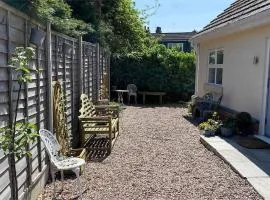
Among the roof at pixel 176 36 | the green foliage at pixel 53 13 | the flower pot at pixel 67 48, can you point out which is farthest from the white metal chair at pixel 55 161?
the roof at pixel 176 36

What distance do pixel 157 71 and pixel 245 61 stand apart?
24.9 feet

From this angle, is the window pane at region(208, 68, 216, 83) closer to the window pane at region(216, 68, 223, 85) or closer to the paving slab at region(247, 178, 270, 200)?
the window pane at region(216, 68, 223, 85)

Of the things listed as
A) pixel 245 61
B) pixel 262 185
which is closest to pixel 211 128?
pixel 245 61

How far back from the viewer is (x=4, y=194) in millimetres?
3088

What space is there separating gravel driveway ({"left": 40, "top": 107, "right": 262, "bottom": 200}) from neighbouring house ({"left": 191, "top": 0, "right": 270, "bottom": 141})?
158 cm

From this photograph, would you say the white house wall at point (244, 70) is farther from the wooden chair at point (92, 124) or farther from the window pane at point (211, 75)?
the wooden chair at point (92, 124)

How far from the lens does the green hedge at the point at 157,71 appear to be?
15984 millimetres

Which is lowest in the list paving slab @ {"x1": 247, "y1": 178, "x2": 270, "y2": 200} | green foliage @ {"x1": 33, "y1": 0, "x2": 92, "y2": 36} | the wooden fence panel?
paving slab @ {"x1": 247, "y1": 178, "x2": 270, "y2": 200}

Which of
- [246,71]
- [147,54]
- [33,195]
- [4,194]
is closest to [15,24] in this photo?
[4,194]

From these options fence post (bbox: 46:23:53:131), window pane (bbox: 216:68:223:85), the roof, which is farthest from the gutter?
the roof

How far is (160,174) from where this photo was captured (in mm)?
5371

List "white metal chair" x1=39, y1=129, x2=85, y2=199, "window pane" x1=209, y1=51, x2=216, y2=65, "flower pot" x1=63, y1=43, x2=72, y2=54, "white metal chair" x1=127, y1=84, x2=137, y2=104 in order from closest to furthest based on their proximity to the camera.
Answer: "white metal chair" x1=39, y1=129, x2=85, y2=199 < "flower pot" x1=63, y1=43, x2=72, y2=54 < "window pane" x1=209, y1=51, x2=216, y2=65 < "white metal chair" x1=127, y1=84, x2=137, y2=104

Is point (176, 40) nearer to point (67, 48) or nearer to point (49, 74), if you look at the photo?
point (67, 48)

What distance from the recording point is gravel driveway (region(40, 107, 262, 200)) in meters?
4.53
